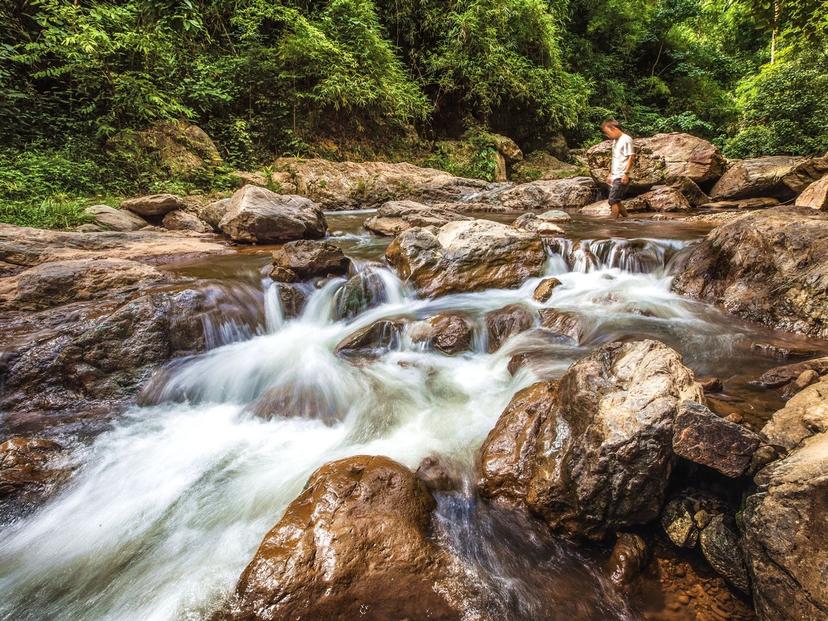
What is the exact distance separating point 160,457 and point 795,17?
921 centimetres

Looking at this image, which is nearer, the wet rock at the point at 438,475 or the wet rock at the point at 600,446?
the wet rock at the point at 600,446

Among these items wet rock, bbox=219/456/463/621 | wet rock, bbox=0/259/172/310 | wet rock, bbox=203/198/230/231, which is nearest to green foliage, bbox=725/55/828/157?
wet rock, bbox=219/456/463/621

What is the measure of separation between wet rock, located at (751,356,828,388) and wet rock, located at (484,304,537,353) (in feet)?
6.80

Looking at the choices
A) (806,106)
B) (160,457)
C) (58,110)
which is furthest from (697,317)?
(58,110)

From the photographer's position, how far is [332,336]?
4758 millimetres

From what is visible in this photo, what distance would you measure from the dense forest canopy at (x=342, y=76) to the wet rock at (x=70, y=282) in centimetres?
426

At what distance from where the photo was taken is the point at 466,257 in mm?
5527

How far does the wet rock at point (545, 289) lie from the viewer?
197 inches

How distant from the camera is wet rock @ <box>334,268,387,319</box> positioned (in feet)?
16.9

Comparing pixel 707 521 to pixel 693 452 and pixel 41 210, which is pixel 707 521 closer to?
pixel 693 452

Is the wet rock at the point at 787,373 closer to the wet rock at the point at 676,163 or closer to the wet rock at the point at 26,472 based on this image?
the wet rock at the point at 26,472

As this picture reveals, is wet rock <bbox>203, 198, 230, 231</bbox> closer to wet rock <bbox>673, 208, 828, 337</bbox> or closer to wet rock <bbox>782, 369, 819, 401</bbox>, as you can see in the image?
wet rock <bbox>673, 208, 828, 337</bbox>

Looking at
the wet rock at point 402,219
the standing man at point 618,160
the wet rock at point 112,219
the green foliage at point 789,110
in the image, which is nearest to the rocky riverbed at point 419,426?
the wet rock at point 112,219

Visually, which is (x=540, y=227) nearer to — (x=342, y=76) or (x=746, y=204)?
(x=746, y=204)
